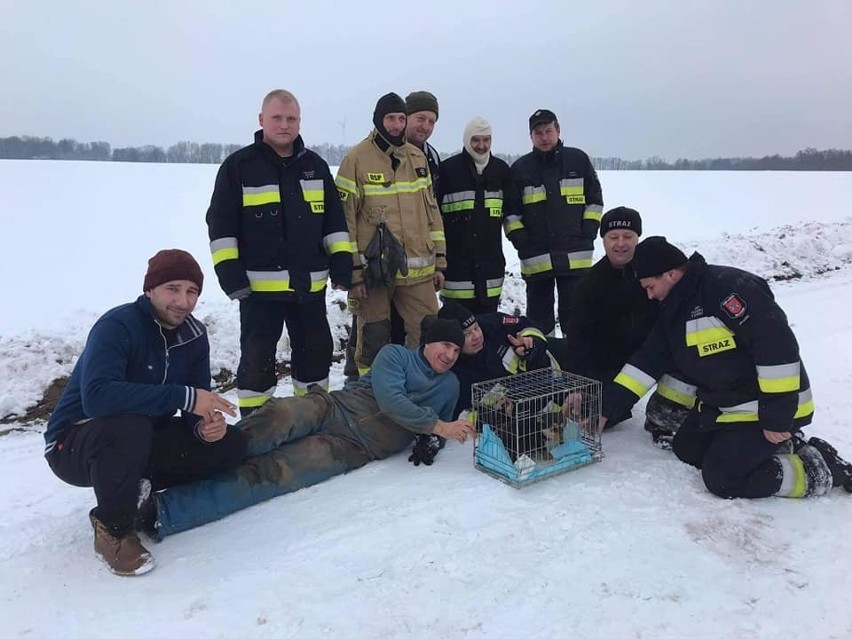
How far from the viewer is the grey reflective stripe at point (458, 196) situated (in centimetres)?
534

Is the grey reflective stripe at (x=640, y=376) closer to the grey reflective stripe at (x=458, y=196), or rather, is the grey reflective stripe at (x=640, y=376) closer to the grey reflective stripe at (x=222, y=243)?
the grey reflective stripe at (x=458, y=196)

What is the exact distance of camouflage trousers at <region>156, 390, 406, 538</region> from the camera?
10.7ft

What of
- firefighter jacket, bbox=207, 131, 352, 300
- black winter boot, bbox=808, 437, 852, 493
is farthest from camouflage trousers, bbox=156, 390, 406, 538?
black winter boot, bbox=808, 437, 852, 493

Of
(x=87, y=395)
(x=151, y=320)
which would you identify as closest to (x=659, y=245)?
(x=151, y=320)

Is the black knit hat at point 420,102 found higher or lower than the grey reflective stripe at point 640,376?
higher

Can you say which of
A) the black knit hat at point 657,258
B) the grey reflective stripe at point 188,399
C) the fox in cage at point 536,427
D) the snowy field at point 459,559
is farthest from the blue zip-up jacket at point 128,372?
the black knit hat at point 657,258

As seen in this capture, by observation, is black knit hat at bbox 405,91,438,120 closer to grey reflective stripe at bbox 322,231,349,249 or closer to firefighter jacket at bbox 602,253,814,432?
grey reflective stripe at bbox 322,231,349,249

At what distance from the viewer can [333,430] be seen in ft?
12.7

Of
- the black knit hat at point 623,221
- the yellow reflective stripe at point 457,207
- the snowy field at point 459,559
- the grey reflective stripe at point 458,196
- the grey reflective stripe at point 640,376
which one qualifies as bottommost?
the snowy field at point 459,559

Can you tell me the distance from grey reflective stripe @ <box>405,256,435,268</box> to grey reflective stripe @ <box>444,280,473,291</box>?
582 millimetres

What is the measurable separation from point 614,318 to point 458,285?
150 centimetres

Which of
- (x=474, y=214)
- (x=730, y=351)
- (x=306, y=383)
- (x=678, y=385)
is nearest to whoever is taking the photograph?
(x=730, y=351)

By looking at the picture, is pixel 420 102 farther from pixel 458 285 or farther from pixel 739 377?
pixel 739 377

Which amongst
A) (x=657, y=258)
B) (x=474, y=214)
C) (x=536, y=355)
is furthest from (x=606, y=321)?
(x=474, y=214)
